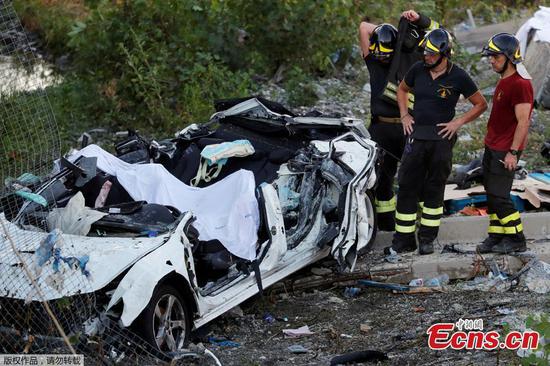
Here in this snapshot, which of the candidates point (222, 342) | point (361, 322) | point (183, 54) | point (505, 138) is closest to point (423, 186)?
point (505, 138)

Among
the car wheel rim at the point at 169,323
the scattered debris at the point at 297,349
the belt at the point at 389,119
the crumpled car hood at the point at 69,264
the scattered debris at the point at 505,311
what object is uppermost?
the crumpled car hood at the point at 69,264

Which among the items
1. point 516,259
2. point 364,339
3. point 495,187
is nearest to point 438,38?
point 495,187

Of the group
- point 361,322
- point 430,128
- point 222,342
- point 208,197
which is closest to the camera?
point 222,342

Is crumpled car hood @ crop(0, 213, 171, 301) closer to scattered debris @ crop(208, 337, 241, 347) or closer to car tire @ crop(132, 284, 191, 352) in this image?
car tire @ crop(132, 284, 191, 352)

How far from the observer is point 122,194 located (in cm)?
692

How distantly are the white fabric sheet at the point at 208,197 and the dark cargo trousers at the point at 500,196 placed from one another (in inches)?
81.5

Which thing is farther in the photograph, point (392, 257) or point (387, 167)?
point (387, 167)

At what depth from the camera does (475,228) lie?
26.9 feet

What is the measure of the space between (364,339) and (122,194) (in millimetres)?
2111

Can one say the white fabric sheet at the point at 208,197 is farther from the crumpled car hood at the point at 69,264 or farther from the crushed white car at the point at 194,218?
the crumpled car hood at the point at 69,264

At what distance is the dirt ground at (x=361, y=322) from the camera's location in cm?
595

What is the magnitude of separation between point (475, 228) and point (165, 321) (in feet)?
11.6

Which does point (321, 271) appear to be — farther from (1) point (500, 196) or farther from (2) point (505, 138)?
(2) point (505, 138)

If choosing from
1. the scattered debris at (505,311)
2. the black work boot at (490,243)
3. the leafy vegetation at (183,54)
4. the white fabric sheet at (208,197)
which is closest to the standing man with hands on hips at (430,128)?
the black work boot at (490,243)
